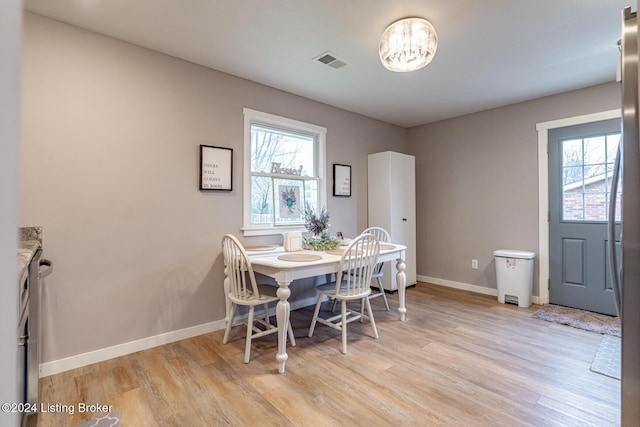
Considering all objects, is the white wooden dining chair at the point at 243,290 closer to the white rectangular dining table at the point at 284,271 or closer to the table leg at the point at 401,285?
the white rectangular dining table at the point at 284,271

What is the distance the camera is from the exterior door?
122 inches

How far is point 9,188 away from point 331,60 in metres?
2.60

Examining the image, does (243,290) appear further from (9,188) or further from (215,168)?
(9,188)

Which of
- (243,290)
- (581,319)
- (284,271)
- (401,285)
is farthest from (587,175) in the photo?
(243,290)

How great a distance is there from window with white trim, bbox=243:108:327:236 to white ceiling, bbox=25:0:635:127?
0.44 m

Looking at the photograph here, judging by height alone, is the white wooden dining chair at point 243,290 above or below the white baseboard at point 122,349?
above

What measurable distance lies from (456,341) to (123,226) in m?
2.79

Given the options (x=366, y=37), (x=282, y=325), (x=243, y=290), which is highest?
(x=366, y=37)

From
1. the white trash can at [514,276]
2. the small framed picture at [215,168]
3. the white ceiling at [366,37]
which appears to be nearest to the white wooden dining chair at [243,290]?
the small framed picture at [215,168]

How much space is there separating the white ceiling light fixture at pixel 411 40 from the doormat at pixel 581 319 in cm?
276

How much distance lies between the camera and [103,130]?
2209 mm

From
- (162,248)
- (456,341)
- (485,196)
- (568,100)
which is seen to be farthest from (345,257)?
(568,100)

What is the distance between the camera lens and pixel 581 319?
9.70ft

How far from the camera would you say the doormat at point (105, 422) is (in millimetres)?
1535
